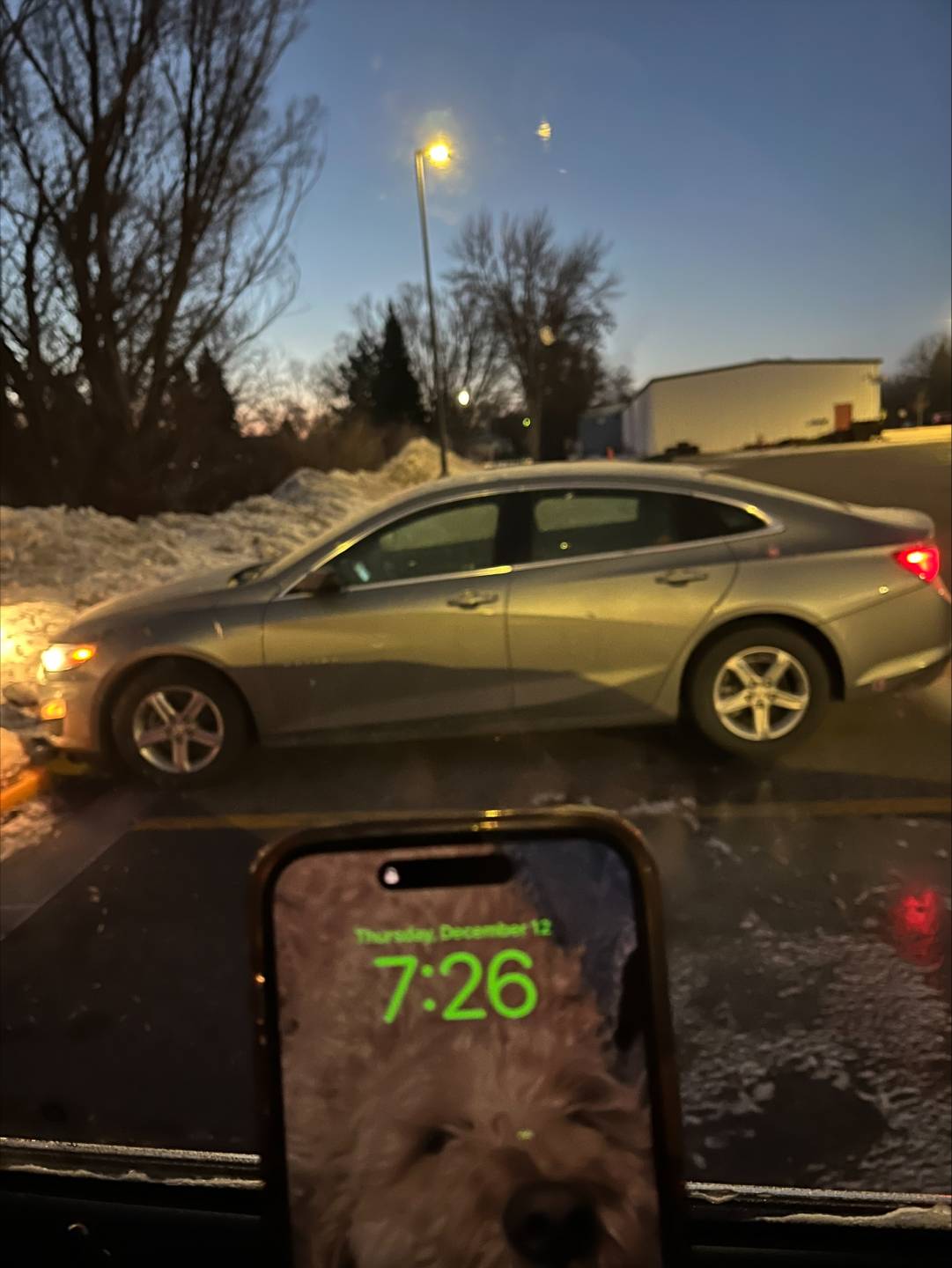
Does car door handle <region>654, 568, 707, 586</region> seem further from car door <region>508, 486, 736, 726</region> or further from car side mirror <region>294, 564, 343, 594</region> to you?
car side mirror <region>294, 564, 343, 594</region>

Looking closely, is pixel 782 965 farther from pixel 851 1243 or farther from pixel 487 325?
pixel 487 325

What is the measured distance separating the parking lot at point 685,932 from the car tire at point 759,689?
0.48ft

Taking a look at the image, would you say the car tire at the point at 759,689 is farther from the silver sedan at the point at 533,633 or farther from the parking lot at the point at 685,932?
the parking lot at the point at 685,932

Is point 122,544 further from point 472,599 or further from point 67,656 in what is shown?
point 472,599

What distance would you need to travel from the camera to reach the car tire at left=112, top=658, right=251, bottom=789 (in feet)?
16.7

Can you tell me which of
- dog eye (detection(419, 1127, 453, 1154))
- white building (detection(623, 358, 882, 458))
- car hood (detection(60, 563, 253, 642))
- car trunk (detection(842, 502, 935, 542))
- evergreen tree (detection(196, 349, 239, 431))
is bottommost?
dog eye (detection(419, 1127, 453, 1154))

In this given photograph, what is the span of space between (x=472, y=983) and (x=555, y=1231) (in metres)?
0.34

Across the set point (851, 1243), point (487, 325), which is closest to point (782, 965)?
point (851, 1243)

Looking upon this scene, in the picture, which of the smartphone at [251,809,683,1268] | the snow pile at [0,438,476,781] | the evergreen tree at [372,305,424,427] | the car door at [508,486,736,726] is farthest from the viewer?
the evergreen tree at [372,305,424,427]

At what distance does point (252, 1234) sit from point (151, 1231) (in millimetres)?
208

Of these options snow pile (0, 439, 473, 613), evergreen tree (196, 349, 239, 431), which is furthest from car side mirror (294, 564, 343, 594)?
evergreen tree (196, 349, 239, 431)

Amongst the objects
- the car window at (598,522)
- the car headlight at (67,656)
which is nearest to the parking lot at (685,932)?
the car headlight at (67,656)

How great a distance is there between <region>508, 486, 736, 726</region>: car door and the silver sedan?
0.03ft

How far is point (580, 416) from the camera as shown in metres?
66.2
